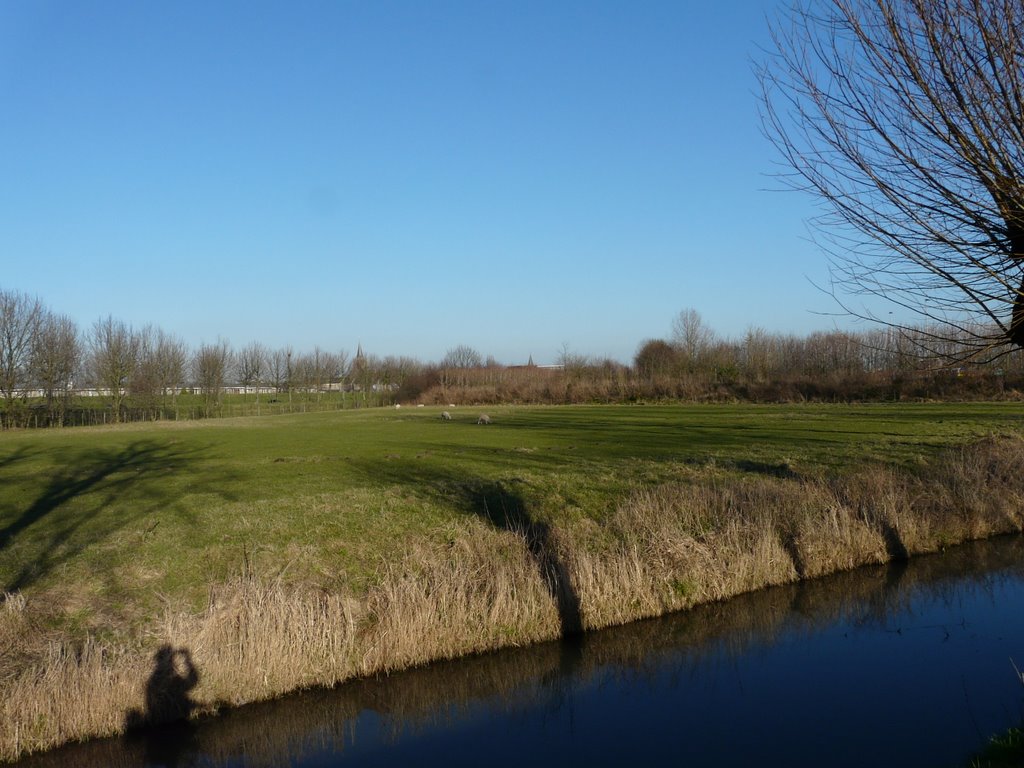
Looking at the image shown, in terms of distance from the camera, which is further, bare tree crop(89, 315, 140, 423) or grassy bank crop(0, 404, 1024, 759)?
bare tree crop(89, 315, 140, 423)

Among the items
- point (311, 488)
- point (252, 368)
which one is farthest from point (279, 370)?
point (311, 488)

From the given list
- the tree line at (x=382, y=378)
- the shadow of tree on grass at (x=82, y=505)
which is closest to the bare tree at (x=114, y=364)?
the tree line at (x=382, y=378)

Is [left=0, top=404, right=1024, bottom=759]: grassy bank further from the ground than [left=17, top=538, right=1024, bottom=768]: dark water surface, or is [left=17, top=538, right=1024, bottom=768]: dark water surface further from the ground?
[left=0, top=404, right=1024, bottom=759]: grassy bank

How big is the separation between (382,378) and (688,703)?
102 meters

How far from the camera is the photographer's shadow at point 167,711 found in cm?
974

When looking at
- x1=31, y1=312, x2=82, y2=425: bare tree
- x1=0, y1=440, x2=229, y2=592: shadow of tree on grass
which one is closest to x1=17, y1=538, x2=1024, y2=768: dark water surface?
x1=0, y1=440, x2=229, y2=592: shadow of tree on grass

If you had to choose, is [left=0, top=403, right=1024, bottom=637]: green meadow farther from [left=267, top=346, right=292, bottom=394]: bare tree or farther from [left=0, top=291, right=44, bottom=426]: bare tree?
[left=267, top=346, right=292, bottom=394]: bare tree

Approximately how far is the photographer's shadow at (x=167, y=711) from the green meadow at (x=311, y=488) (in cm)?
153

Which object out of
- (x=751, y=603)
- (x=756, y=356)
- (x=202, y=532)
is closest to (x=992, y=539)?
(x=751, y=603)

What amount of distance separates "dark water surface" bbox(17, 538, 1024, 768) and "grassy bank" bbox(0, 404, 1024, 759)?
49 centimetres

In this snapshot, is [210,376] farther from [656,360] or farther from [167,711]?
[167,711]

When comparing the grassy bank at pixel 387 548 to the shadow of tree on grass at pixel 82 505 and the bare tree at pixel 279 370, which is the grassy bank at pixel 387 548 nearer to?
the shadow of tree on grass at pixel 82 505

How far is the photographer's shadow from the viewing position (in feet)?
32.0

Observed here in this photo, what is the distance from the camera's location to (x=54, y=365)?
62.8m
